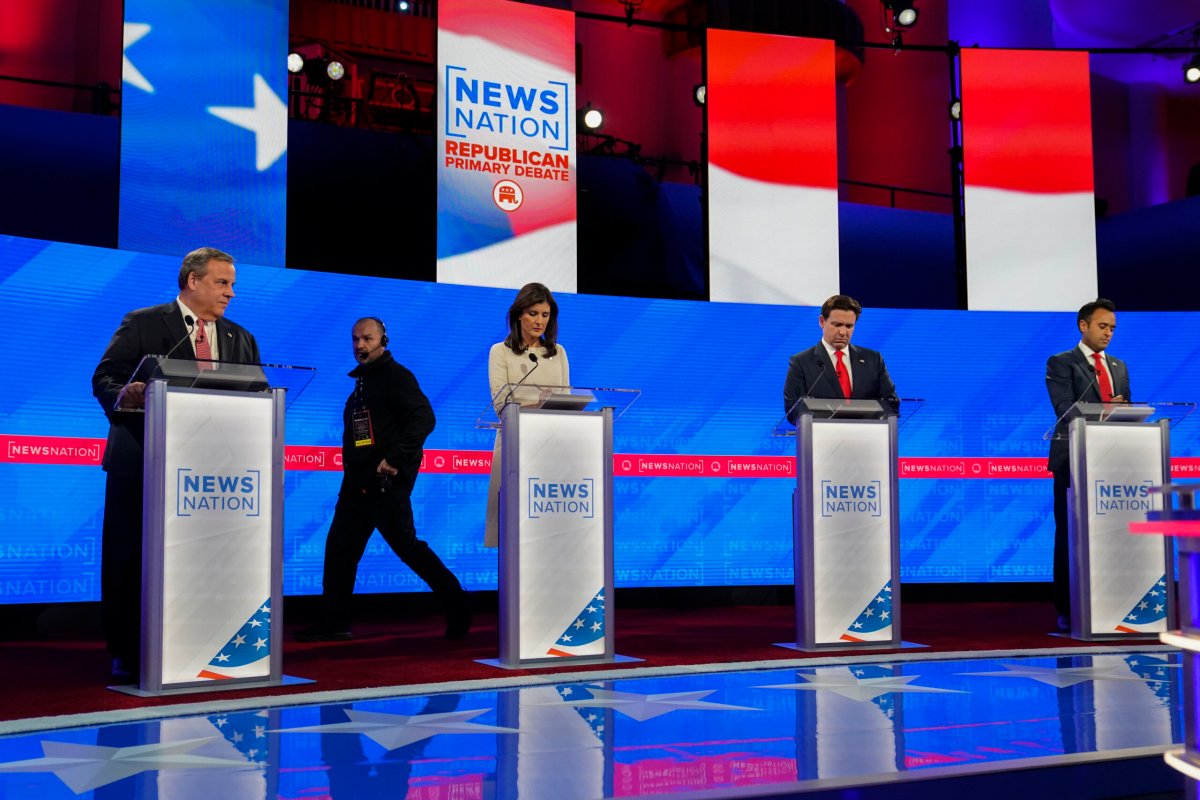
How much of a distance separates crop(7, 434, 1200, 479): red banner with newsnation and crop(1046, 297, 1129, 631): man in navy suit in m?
1.71

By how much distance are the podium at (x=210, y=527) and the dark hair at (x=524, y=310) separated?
3.97 feet

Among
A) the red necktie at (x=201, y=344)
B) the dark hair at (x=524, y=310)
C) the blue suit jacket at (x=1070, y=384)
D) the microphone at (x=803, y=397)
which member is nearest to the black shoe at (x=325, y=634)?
the dark hair at (x=524, y=310)

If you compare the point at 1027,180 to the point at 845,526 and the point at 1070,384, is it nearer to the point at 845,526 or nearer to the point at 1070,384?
the point at 1070,384

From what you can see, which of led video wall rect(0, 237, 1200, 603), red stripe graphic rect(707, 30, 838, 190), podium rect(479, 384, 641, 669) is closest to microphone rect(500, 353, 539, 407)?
podium rect(479, 384, 641, 669)

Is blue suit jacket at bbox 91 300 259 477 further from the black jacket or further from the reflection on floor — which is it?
the black jacket

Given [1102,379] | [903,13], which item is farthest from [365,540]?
[903,13]

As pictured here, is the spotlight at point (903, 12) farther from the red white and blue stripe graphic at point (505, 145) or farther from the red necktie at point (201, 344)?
the red necktie at point (201, 344)

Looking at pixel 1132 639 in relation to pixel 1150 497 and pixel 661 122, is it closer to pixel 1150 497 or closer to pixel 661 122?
pixel 1150 497

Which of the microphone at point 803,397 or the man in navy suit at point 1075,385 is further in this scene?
the man in navy suit at point 1075,385

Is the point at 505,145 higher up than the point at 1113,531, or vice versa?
the point at 505,145

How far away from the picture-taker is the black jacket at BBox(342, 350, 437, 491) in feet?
17.9

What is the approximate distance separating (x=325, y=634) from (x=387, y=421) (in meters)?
1.00

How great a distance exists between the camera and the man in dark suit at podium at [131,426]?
3.91m

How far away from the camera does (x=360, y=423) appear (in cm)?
552
